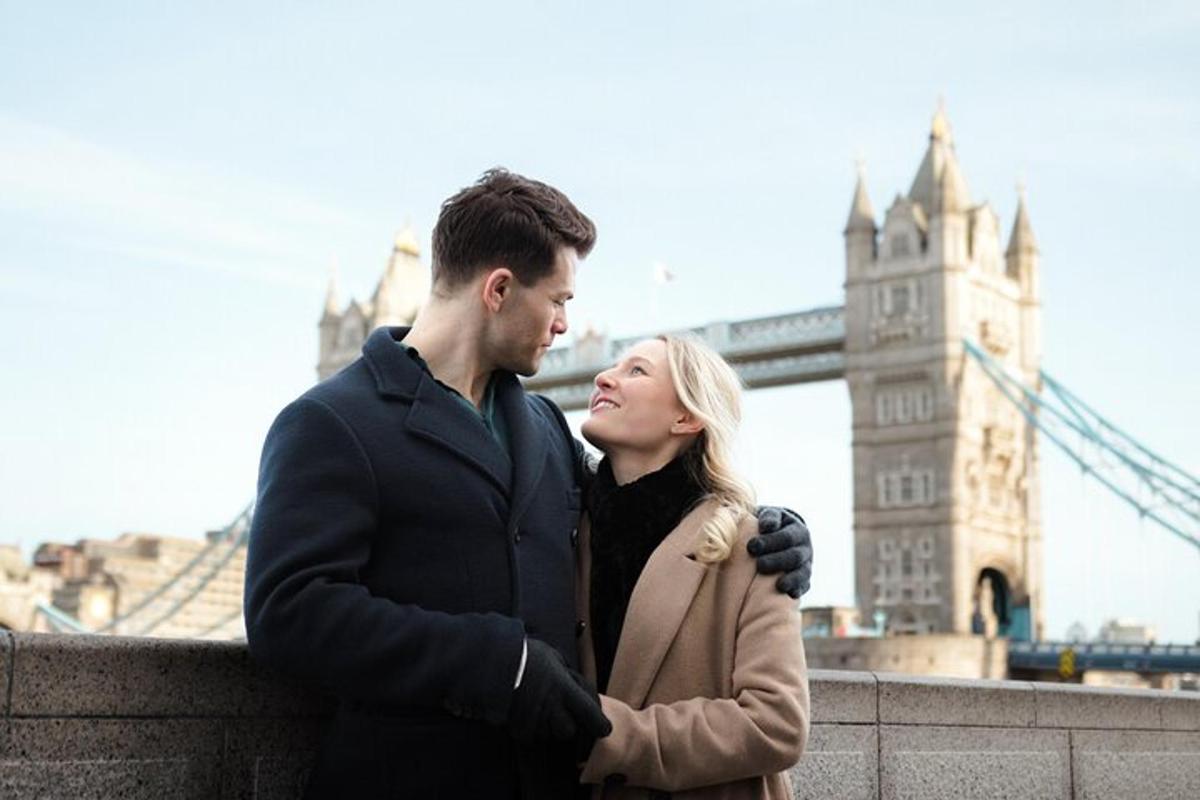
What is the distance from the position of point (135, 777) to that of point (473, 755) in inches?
24.9

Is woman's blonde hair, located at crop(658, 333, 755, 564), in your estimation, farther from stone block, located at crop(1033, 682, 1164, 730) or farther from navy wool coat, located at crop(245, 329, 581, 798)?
stone block, located at crop(1033, 682, 1164, 730)

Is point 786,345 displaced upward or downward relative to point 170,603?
upward

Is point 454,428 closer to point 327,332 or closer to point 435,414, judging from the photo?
point 435,414

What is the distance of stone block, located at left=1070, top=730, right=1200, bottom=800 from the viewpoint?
5.08 m

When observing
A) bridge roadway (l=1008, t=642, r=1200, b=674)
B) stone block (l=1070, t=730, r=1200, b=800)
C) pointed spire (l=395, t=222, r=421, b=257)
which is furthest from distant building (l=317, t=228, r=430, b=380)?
stone block (l=1070, t=730, r=1200, b=800)

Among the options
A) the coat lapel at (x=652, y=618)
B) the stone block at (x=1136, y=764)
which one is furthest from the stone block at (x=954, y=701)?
the coat lapel at (x=652, y=618)

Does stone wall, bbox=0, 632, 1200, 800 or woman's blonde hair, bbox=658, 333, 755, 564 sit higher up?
woman's blonde hair, bbox=658, 333, 755, 564

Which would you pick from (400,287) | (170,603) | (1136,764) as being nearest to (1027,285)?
(400,287)

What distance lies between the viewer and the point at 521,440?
2242 millimetres

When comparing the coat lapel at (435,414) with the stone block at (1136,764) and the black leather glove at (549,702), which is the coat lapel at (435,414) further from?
the stone block at (1136,764)

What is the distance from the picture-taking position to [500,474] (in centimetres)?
218

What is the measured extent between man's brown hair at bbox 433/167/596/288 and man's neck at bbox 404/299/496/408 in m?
0.05

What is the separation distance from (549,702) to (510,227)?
0.60m

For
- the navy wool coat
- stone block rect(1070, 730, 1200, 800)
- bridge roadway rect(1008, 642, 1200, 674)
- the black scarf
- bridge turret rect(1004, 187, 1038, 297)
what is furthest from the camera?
bridge turret rect(1004, 187, 1038, 297)
